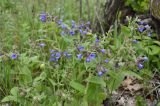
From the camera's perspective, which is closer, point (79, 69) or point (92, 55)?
point (92, 55)

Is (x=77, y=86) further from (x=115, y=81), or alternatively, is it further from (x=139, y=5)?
(x=139, y=5)

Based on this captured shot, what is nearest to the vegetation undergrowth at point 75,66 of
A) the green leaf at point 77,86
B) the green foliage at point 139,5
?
the green leaf at point 77,86

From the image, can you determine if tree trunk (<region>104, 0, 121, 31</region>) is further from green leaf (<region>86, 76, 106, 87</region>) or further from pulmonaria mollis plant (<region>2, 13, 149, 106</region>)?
green leaf (<region>86, 76, 106, 87</region>)

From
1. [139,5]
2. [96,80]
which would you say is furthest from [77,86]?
[139,5]

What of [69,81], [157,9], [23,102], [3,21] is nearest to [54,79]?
[69,81]

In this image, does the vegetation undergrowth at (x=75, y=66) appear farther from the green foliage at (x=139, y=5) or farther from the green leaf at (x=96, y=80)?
the green foliage at (x=139, y=5)

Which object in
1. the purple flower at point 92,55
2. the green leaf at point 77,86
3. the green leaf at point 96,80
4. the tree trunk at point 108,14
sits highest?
the tree trunk at point 108,14

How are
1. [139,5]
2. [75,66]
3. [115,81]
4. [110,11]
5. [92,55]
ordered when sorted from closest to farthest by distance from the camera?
1. [92,55]
2. [115,81]
3. [75,66]
4. [139,5]
5. [110,11]

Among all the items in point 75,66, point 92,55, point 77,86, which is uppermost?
point 92,55

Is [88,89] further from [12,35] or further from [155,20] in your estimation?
[12,35]

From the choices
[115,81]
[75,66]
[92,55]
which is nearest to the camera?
[92,55]

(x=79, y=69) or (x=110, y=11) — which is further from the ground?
(x=110, y=11)

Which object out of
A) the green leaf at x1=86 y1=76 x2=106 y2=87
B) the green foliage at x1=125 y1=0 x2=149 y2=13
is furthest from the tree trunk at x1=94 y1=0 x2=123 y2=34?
the green leaf at x1=86 y1=76 x2=106 y2=87
